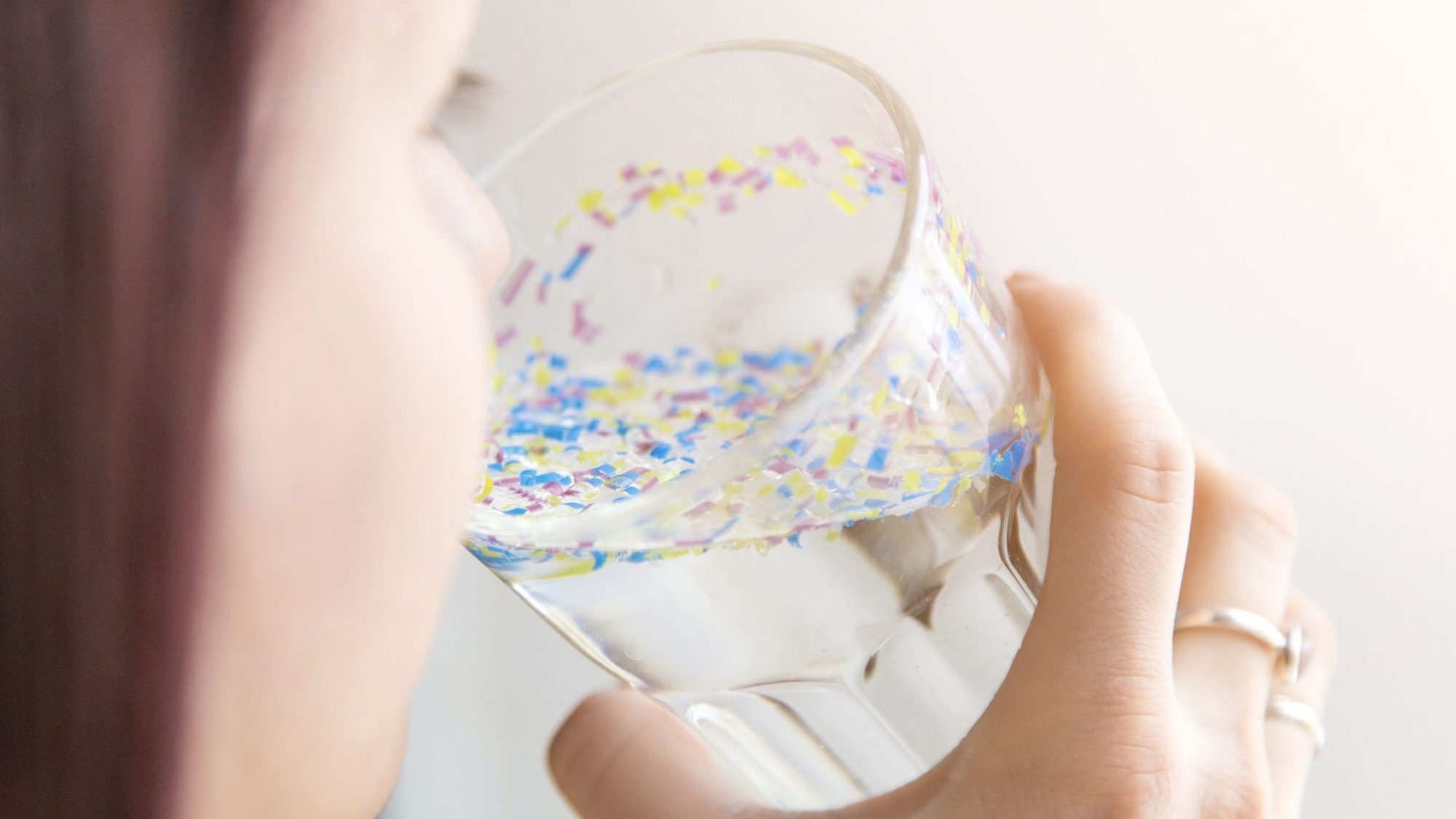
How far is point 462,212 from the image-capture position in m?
0.29

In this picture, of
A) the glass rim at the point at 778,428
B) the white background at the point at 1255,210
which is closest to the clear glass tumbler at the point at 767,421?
the glass rim at the point at 778,428

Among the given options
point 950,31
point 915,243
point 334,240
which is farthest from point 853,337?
point 950,31

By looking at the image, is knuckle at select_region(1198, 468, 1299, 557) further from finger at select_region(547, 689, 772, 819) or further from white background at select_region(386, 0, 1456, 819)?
finger at select_region(547, 689, 772, 819)

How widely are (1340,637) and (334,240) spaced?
1.63ft

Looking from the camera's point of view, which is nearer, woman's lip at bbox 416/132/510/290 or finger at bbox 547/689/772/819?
woman's lip at bbox 416/132/510/290

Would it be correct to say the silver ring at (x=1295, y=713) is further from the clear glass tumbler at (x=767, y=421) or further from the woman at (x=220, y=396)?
the woman at (x=220, y=396)

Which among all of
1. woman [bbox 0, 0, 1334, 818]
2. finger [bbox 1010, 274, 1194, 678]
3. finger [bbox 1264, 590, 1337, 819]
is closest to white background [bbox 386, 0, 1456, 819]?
finger [bbox 1264, 590, 1337, 819]

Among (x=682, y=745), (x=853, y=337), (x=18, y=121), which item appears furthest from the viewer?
(x=682, y=745)

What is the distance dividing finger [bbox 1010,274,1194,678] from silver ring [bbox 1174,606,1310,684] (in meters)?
0.08

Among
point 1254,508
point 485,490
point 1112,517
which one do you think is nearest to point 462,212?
point 485,490

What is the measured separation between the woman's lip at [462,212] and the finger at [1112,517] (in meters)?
0.18

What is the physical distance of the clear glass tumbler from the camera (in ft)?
0.86

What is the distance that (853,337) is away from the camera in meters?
0.25

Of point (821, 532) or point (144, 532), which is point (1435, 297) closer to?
point (821, 532)
